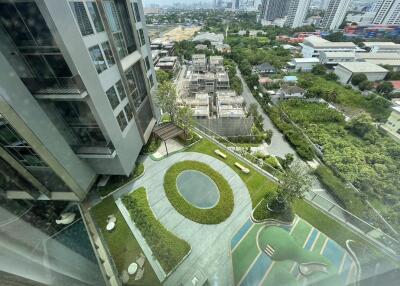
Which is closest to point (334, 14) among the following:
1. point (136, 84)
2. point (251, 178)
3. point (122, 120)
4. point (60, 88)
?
point (251, 178)

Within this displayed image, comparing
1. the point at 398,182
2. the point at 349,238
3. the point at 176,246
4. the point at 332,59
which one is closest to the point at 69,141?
the point at 176,246

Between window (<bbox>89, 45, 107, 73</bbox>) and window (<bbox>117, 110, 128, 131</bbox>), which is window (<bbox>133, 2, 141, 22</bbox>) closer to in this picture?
window (<bbox>89, 45, 107, 73</bbox>)

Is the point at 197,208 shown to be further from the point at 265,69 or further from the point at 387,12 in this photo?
the point at 387,12

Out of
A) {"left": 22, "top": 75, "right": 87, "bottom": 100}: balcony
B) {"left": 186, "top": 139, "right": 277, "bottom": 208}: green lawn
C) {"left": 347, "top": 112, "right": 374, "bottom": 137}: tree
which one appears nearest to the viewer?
{"left": 22, "top": 75, "right": 87, "bottom": 100}: balcony

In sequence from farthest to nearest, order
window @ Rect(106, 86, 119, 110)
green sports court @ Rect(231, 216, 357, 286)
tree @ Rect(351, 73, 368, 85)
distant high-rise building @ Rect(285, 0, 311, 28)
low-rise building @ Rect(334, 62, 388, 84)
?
distant high-rise building @ Rect(285, 0, 311, 28), low-rise building @ Rect(334, 62, 388, 84), tree @ Rect(351, 73, 368, 85), window @ Rect(106, 86, 119, 110), green sports court @ Rect(231, 216, 357, 286)

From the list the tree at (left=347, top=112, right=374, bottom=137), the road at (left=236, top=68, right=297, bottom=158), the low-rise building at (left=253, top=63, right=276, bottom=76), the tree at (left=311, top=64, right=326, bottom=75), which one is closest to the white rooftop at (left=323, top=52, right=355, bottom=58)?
the tree at (left=311, top=64, right=326, bottom=75)

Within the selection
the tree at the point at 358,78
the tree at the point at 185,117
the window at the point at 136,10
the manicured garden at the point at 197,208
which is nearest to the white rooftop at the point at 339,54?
the tree at the point at 358,78

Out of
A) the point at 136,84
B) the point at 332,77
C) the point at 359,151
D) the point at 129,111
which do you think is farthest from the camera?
the point at 332,77
